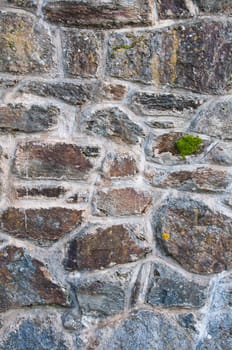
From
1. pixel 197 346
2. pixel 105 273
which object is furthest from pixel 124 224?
pixel 197 346

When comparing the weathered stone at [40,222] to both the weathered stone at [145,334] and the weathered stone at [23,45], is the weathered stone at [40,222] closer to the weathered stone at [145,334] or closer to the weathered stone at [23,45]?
A: the weathered stone at [145,334]

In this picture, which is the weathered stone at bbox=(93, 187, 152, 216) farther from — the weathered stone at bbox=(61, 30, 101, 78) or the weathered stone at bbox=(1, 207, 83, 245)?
the weathered stone at bbox=(61, 30, 101, 78)

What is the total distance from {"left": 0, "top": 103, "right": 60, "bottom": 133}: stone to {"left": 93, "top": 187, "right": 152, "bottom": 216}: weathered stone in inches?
14.7

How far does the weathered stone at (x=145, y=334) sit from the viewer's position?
1848mm

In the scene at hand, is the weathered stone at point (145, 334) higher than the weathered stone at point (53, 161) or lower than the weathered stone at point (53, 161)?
lower

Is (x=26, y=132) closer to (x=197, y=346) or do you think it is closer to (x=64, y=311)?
(x=64, y=311)

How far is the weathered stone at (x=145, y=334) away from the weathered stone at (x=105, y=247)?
10.4 inches

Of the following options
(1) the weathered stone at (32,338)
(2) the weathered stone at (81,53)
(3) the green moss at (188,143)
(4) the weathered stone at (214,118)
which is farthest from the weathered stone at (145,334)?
(2) the weathered stone at (81,53)

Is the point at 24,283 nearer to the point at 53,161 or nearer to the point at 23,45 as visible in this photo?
the point at 53,161

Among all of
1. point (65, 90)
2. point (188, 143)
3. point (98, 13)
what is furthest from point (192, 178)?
point (98, 13)

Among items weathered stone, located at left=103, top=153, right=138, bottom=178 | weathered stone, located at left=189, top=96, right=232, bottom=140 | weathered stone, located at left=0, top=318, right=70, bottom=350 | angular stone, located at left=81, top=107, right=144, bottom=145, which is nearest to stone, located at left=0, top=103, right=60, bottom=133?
angular stone, located at left=81, top=107, right=144, bottom=145

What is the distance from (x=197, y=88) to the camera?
183 cm

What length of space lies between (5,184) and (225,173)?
95 cm

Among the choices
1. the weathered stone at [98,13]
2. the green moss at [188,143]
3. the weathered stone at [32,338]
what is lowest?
the weathered stone at [32,338]
